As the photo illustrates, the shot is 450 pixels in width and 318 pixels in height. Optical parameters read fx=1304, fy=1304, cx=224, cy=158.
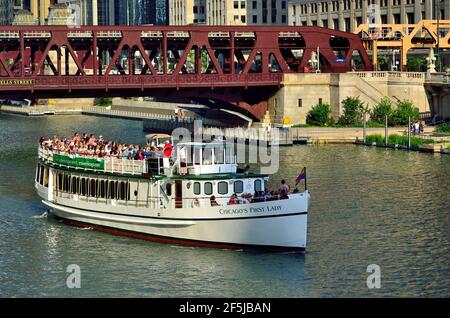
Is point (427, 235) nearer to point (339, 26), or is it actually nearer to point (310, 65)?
point (310, 65)

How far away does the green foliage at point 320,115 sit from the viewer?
135750 mm

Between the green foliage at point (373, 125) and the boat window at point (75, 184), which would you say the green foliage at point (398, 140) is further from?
the boat window at point (75, 184)

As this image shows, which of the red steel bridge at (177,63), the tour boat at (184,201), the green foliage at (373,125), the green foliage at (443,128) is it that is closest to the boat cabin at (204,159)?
the tour boat at (184,201)

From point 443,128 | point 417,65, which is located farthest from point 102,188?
point 417,65

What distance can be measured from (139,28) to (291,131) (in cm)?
1948

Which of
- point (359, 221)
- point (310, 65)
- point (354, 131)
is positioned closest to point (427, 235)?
point (359, 221)

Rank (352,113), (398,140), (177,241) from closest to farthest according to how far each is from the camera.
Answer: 1. (177,241)
2. (398,140)
3. (352,113)

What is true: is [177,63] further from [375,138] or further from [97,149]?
[97,149]

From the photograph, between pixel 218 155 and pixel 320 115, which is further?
pixel 320 115

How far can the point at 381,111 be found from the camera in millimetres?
133000

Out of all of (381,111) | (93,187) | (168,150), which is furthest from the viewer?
(381,111)

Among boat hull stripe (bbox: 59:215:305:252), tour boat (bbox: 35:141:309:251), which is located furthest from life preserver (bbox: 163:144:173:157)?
boat hull stripe (bbox: 59:215:305:252)
